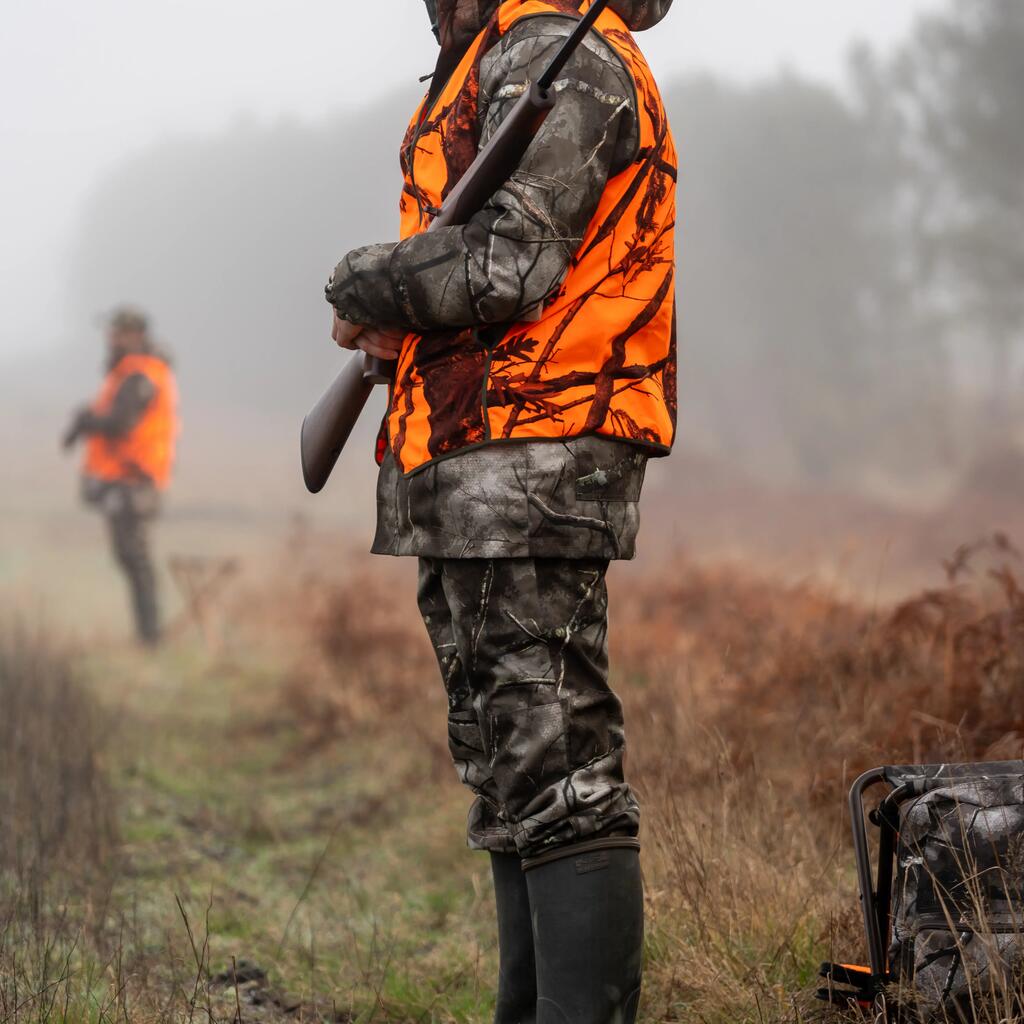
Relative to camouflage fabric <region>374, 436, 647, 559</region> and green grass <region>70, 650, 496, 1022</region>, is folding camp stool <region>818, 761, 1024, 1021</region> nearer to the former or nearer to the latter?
camouflage fabric <region>374, 436, 647, 559</region>

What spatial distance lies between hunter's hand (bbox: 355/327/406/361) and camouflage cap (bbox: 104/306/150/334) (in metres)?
8.98

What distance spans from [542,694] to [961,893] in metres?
0.73

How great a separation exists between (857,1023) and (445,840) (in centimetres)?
260

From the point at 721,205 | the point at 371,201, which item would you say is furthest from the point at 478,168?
the point at 371,201

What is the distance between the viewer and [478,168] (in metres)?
2.18

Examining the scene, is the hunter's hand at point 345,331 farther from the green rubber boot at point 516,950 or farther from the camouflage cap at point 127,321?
the camouflage cap at point 127,321

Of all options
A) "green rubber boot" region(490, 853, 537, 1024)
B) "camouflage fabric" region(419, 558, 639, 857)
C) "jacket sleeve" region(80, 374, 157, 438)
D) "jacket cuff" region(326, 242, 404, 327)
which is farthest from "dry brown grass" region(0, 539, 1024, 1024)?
"jacket sleeve" region(80, 374, 157, 438)

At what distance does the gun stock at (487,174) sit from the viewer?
2.08m

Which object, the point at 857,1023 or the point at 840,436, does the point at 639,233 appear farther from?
the point at 840,436

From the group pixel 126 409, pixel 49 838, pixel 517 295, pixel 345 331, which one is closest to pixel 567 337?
pixel 517 295

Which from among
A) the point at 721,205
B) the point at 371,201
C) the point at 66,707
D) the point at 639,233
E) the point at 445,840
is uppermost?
the point at 371,201

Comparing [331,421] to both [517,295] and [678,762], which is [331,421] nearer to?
[517,295]

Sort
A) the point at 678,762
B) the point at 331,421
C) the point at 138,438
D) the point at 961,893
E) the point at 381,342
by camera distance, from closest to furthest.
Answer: the point at 961,893, the point at 381,342, the point at 331,421, the point at 678,762, the point at 138,438

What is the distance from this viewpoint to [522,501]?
2178 mm
